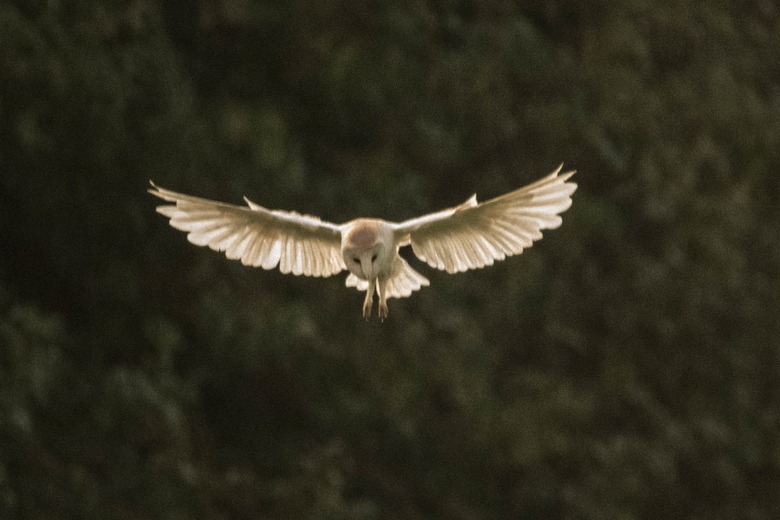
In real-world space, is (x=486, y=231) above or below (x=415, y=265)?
below

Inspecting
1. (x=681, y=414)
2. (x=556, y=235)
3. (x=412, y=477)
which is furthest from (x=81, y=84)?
(x=681, y=414)

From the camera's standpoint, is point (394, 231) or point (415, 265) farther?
point (415, 265)

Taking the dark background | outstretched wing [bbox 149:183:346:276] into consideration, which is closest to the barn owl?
outstretched wing [bbox 149:183:346:276]

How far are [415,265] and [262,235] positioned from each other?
5.25 meters

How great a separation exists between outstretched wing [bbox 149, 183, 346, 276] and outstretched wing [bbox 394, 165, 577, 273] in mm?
205

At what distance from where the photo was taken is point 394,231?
10.1 feet

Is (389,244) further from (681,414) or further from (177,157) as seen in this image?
(681,414)

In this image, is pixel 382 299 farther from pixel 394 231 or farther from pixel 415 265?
pixel 415 265

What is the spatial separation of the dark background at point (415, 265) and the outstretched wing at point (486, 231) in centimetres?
327

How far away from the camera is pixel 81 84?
6.66m

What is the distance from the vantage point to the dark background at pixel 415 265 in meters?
6.75

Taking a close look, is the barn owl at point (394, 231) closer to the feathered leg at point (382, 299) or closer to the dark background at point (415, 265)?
the feathered leg at point (382, 299)

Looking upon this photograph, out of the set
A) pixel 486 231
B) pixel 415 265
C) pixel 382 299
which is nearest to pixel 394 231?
pixel 382 299

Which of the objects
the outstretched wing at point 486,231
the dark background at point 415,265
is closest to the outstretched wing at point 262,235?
the outstretched wing at point 486,231
